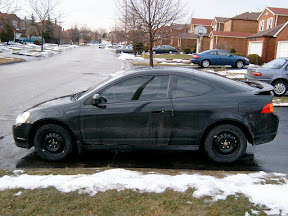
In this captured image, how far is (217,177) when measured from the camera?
4051mm

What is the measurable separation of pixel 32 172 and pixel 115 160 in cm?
141

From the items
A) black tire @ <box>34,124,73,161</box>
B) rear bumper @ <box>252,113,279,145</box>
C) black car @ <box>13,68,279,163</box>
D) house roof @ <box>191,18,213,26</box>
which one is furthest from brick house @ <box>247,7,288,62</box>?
house roof @ <box>191,18,213,26</box>

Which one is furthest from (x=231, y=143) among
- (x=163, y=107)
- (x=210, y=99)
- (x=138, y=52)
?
(x=138, y=52)

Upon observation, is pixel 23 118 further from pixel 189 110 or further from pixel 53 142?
pixel 189 110

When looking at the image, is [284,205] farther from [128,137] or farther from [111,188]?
[128,137]

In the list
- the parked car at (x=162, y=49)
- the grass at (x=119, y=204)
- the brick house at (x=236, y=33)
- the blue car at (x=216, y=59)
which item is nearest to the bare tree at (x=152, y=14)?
the blue car at (x=216, y=59)

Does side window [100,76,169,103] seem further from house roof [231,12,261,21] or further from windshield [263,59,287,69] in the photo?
house roof [231,12,261,21]

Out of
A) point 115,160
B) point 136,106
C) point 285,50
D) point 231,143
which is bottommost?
point 115,160

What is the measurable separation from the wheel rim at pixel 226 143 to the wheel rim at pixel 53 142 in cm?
260

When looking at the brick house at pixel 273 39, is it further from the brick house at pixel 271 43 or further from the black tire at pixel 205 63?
the black tire at pixel 205 63

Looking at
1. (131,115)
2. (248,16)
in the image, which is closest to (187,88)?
(131,115)

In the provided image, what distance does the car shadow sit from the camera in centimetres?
484

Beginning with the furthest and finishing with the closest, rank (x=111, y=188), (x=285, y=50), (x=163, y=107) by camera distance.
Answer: (x=285, y=50)
(x=163, y=107)
(x=111, y=188)

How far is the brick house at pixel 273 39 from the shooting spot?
93.7ft
